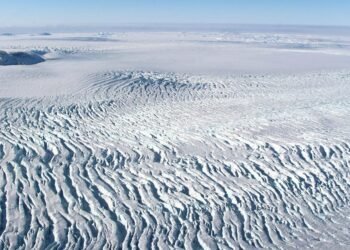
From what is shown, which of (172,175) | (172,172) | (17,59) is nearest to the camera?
(172,175)

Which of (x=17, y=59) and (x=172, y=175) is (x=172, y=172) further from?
(x=17, y=59)

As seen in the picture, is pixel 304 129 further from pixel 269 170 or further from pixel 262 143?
pixel 269 170

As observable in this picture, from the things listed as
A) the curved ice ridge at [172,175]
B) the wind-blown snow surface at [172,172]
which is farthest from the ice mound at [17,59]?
the curved ice ridge at [172,175]

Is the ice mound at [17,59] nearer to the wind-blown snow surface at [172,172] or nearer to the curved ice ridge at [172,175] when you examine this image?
the wind-blown snow surface at [172,172]

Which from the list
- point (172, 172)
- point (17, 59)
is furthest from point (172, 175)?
point (17, 59)

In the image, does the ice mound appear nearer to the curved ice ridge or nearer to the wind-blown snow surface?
the wind-blown snow surface

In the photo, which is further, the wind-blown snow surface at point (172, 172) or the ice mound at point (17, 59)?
the ice mound at point (17, 59)
